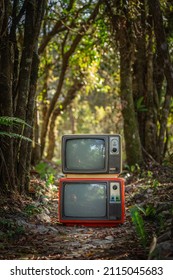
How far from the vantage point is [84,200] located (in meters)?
5.59

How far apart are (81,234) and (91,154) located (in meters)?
0.95

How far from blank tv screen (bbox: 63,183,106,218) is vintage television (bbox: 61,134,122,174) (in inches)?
7.2

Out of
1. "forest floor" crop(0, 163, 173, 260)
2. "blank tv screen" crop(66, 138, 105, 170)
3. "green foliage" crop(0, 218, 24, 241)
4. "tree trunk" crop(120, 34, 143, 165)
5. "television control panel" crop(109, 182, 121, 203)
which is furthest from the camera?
"tree trunk" crop(120, 34, 143, 165)

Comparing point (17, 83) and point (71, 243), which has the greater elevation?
point (17, 83)

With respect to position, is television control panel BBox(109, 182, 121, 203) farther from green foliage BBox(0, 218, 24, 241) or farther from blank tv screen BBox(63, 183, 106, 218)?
green foliage BBox(0, 218, 24, 241)

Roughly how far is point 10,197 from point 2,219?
897 mm

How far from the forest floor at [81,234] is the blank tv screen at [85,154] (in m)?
0.69

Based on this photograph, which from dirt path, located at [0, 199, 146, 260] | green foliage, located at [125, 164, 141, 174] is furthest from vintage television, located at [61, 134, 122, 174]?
green foliage, located at [125, 164, 141, 174]

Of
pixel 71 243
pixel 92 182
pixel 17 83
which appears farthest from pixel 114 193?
pixel 17 83

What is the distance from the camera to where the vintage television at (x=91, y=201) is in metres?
5.48

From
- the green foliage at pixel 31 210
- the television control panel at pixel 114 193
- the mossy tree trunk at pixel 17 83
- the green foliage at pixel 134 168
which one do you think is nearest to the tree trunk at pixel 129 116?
the green foliage at pixel 134 168

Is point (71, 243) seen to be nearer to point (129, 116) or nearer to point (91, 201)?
point (91, 201)

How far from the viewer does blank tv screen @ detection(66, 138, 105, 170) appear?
5.61 meters
